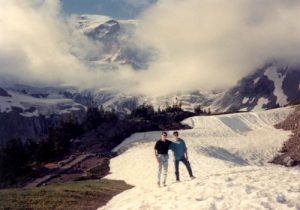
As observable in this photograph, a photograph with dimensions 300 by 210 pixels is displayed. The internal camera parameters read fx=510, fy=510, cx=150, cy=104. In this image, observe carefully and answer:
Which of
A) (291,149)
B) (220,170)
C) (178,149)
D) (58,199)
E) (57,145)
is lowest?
(58,199)

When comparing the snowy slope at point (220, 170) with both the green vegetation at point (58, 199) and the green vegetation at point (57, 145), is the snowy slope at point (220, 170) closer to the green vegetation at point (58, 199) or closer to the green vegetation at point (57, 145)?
the green vegetation at point (58, 199)

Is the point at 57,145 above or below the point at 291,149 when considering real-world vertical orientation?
above

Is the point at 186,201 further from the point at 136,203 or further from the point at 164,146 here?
the point at 164,146

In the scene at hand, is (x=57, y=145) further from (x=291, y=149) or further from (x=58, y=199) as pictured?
(x=58, y=199)

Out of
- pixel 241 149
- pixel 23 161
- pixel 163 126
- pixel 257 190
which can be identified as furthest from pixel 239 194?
pixel 163 126

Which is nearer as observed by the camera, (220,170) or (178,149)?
(178,149)

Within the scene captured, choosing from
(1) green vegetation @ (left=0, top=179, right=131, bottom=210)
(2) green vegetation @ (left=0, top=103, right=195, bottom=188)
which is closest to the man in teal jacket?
(1) green vegetation @ (left=0, top=179, right=131, bottom=210)

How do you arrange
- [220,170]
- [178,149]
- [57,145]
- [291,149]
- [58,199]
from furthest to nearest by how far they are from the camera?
[57,145] → [291,149] → [220,170] → [178,149] → [58,199]

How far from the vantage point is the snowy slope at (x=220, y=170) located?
27297 millimetres

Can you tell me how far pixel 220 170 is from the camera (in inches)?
1608

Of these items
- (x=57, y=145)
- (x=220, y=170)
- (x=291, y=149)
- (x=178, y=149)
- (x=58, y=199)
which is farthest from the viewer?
(x=57, y=145)

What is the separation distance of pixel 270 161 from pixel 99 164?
23.2m

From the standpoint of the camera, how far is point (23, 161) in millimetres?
76688

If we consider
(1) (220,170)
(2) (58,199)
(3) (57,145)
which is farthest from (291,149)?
(2) (58,199)
